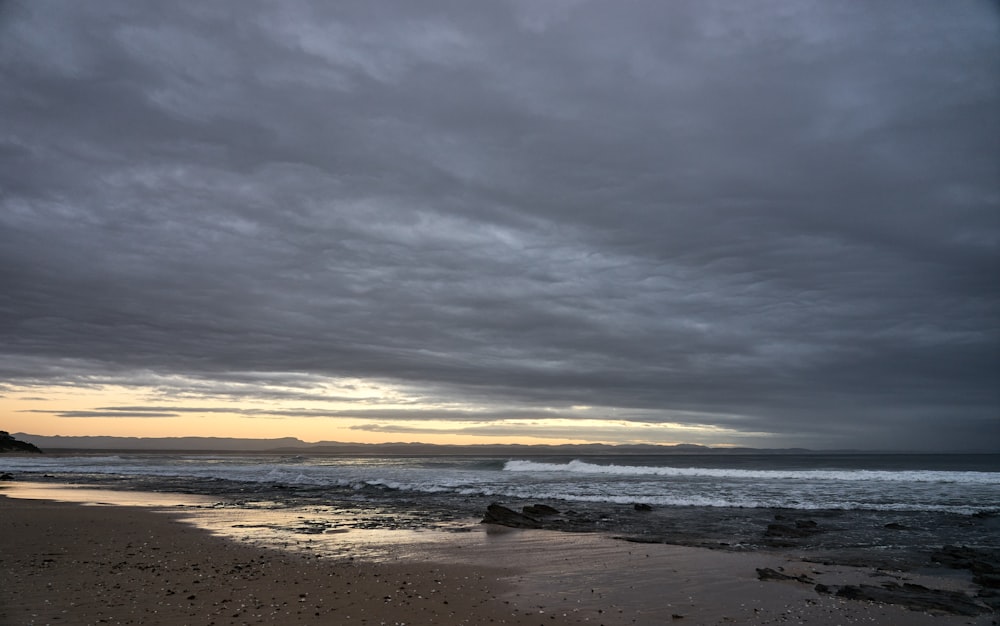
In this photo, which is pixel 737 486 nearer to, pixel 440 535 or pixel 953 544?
pixel 953 544

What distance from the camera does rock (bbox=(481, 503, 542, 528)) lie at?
20.3 metres

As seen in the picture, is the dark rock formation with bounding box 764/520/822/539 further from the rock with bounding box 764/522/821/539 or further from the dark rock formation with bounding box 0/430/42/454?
the dark rock formation with bounding box 0/430/42/454

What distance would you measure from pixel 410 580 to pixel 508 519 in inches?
376

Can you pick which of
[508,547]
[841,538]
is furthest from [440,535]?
[841,538]

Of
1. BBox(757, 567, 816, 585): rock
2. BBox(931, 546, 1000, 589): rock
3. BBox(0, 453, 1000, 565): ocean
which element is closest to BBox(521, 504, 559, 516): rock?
→ BBox(0, 453, 1000, 565): ocean

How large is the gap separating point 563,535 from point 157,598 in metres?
11.5

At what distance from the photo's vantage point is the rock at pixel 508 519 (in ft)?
66.7

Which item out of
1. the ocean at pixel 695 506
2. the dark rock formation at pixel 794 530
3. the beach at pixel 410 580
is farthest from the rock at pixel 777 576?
the dark rock formation at pixel 794 530

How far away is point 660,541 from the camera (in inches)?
671

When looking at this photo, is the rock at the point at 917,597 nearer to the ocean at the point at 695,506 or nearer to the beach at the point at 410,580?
the beach at the point at 410,580

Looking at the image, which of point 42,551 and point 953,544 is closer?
point 42,551

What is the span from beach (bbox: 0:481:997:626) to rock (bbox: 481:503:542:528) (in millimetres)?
1684

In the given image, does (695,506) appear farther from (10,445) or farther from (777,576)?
(10,445)

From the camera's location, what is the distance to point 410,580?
459 inches
